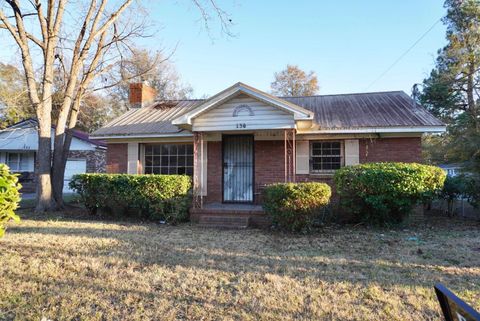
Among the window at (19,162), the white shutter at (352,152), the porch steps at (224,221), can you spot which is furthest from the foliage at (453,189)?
the window at (19,162)

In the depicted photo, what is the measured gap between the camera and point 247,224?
8953mm

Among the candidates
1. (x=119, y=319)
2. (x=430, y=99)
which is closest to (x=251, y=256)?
(x=119, y=319)

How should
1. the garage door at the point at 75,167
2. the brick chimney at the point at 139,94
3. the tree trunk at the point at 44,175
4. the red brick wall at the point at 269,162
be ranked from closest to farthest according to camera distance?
the red brick wall at the point at 269,162
the tree trunk at the point at 44,175
the brick chimney at the point at 139,94
the garage door at the point at 75,167

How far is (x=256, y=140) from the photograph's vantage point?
36.1ft

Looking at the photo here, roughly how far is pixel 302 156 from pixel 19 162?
2292 centimetres

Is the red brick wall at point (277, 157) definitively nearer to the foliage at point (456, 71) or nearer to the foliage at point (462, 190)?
the foliage at point (462, 190)

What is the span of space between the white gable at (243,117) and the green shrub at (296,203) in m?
2.11

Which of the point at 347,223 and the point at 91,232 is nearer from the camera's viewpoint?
the point at 91,232

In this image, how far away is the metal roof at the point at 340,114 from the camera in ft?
33.8

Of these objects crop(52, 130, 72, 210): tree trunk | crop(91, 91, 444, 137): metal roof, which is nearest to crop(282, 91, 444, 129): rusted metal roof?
crop(91, 91, 444, 137): metal roof

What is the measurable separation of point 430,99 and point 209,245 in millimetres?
22504

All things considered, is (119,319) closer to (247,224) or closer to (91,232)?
(91,232)

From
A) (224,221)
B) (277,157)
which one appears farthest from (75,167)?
(224,221)

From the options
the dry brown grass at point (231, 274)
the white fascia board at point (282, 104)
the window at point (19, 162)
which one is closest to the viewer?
the dry brown grass at point (231, 274)
